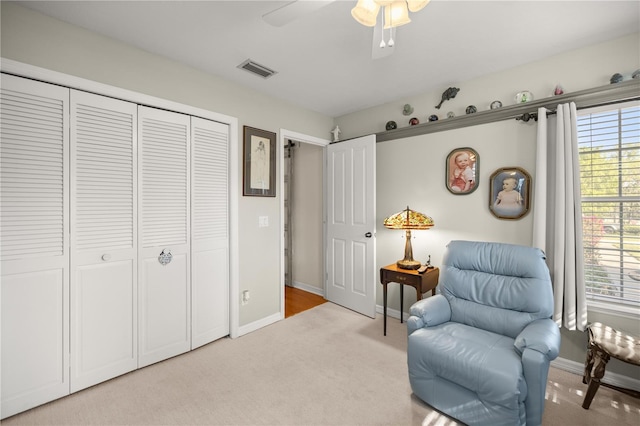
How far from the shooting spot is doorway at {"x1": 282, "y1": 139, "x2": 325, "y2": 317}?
432 cm

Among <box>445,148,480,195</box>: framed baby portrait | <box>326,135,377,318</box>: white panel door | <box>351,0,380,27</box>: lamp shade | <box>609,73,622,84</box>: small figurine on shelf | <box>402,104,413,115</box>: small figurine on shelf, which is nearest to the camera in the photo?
<box>351,0,380,27</box>: lamp shade

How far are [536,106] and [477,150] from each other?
567 mm

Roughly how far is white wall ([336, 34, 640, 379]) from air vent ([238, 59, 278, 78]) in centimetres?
151

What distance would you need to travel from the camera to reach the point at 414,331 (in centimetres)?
205

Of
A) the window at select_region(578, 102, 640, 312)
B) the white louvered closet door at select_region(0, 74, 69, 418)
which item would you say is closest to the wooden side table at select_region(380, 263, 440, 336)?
the window at select_region(578, 102, 640, 312)

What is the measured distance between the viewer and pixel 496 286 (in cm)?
221

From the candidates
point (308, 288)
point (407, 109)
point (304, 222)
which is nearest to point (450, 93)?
point (407, 109)

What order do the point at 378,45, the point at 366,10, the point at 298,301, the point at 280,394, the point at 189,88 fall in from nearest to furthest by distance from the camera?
1. the point at 366,10
2. the point at 378,45
3. the point at 280,394
4. the point at 189,88
5. the point at 298,301

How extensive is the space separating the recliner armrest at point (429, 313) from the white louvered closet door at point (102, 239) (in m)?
2.16

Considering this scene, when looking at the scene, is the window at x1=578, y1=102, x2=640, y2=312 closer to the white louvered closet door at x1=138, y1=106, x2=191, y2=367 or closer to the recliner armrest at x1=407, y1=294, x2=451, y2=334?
the recliner armrest at x1=407, y1=294, x2=451, y2=334

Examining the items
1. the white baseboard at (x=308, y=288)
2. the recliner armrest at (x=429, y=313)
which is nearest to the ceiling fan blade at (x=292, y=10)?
the recliner armrest at (x=429, y=313)

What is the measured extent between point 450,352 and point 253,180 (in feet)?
7.65

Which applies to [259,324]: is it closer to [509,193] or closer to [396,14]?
[509,193]

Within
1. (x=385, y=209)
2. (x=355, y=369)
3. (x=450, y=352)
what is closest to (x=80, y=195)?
(x=355, y=369)
